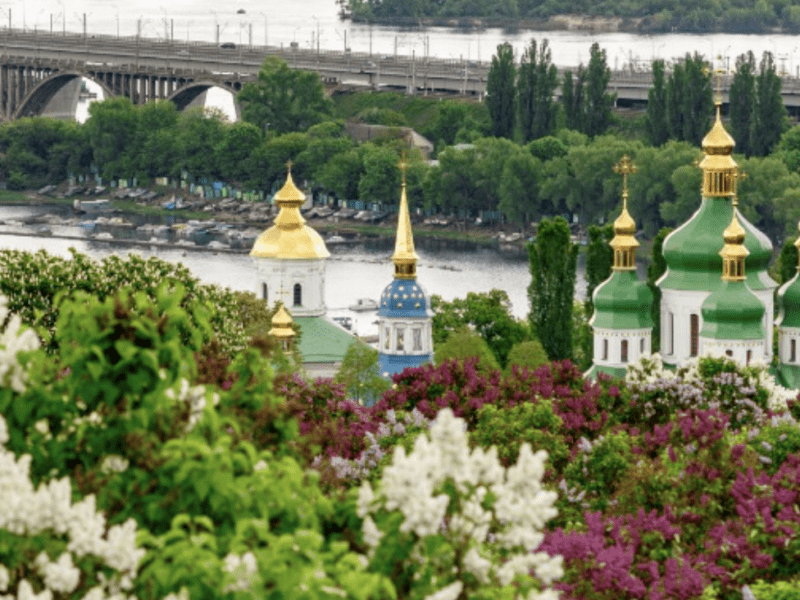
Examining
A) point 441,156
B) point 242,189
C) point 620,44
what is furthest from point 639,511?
point 620,44

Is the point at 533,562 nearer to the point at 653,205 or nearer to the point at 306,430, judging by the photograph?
the point at 306,430

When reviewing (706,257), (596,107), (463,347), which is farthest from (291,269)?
(596,107)

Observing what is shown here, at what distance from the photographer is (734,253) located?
149 feet

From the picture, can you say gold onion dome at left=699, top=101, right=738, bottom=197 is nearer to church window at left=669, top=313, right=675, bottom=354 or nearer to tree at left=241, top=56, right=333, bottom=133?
church window at left=669, top=313, right=675, bottom=354

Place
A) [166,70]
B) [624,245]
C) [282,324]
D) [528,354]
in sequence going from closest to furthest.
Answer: [624,245] → [282,324] → [528,354] → [166,70]

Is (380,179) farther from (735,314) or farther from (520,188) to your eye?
(735,314)

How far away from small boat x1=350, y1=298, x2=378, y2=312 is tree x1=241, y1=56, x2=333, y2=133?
137ft

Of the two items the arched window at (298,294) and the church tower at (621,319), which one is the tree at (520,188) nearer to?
the arched window at (298,294)

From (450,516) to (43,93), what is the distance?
135 meters

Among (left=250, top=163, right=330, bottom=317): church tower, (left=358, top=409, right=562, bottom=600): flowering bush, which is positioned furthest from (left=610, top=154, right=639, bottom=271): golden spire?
(left=358, top=409, right=562, bottom=600): flowering bush

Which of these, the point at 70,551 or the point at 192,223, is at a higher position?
the point at 70,551

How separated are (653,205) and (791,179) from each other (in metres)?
5.50

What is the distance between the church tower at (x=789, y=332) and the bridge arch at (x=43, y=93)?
98566 millimetres

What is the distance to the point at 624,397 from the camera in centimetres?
2709
